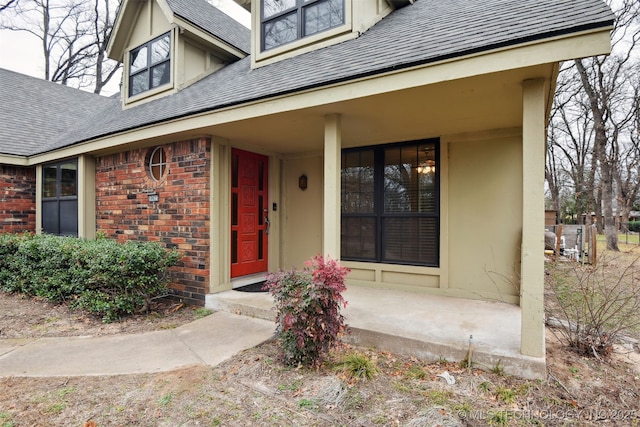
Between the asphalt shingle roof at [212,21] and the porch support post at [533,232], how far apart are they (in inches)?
229

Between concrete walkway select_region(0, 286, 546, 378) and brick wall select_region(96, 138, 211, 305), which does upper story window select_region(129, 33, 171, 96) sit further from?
concrete walkway select_region(0, 286, 546, 378)

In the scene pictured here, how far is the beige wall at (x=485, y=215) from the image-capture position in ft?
14.8

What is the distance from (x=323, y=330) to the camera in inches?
112

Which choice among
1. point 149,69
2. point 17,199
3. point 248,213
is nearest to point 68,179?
point 17,199

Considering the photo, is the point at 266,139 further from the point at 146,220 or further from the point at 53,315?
the point at 53,315

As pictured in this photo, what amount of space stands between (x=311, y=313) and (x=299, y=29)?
166 inches

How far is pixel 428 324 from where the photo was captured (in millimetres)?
3572

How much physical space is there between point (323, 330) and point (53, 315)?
13.5ft

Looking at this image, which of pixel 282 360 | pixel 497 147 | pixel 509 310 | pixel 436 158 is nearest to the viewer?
pixel 282 360

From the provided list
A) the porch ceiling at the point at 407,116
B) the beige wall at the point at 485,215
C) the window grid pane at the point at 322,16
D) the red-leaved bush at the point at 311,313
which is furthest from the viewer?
the window grid pane at the point at 322,16

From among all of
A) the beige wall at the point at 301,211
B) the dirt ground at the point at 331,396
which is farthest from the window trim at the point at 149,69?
the dirt ground at the point at 331,396

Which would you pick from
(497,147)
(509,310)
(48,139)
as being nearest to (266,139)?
(497,147)

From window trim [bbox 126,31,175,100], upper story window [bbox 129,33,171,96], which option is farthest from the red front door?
upper story window [bbox 129,33,171,96]

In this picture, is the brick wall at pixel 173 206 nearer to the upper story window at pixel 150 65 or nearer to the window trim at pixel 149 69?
the window trim at pixel 149 69
